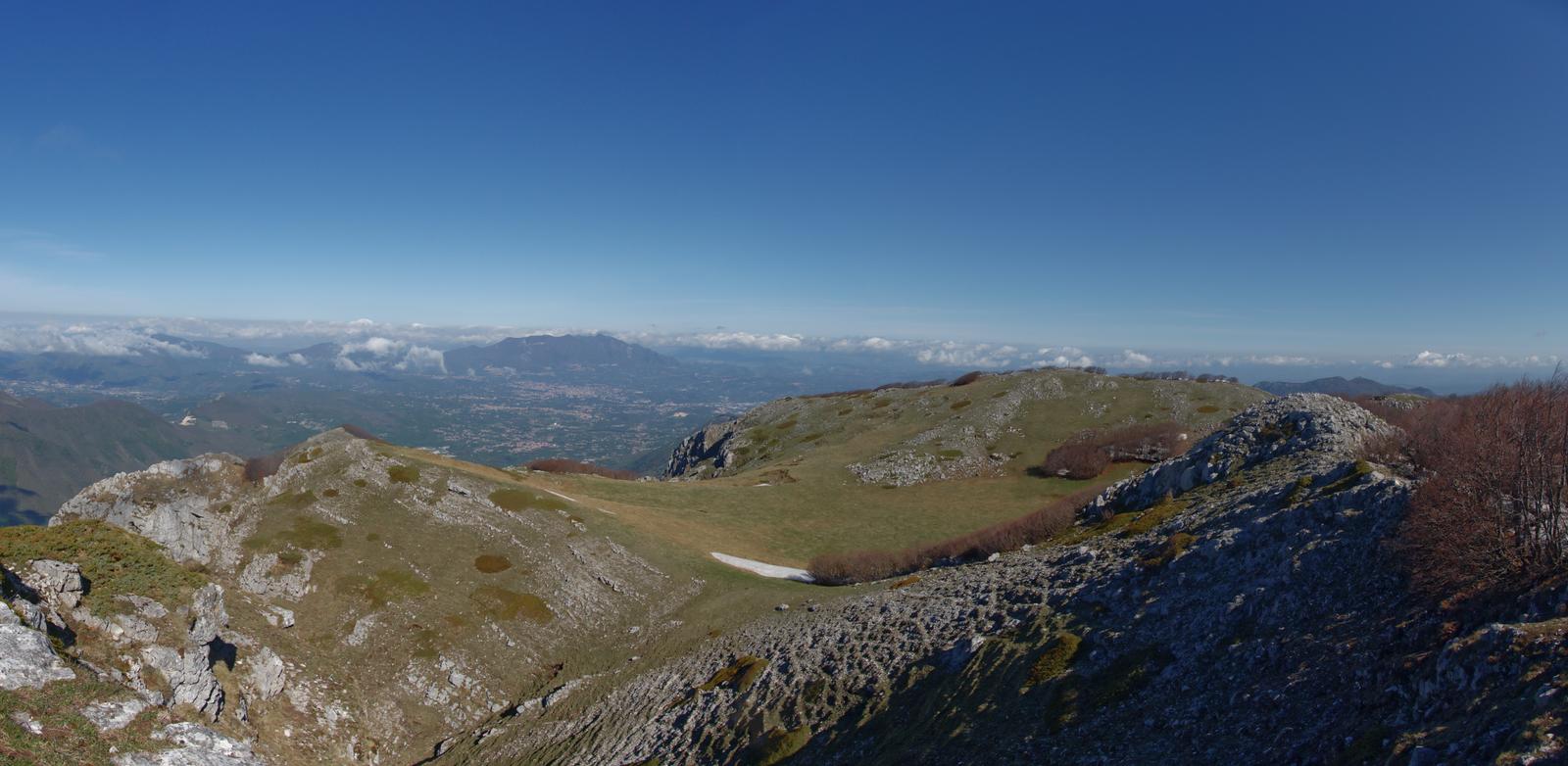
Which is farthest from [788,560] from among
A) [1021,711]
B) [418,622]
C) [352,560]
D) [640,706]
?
[1021,711]

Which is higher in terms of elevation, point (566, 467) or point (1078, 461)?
point (1078, 461)

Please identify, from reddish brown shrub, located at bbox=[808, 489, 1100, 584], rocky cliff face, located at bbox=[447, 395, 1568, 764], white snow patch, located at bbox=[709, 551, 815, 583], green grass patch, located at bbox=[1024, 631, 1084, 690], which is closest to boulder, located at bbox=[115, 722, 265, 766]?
rocky cliff face, located at bbox=[447, 395, 1568, 764]

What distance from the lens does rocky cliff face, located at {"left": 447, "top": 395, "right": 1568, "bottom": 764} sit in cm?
1648

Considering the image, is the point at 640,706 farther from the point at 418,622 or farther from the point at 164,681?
the point at 164,681

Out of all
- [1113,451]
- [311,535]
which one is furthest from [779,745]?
[1113,451]

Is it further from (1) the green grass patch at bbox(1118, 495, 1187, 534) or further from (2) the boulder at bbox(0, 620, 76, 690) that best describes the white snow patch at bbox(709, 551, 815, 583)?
(2) the boulder at bbox(0, 620, 76, 690)

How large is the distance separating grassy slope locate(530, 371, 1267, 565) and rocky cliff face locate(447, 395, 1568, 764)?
2776 centimetres

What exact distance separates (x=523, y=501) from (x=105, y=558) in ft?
99.7

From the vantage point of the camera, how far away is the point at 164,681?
1146 inches

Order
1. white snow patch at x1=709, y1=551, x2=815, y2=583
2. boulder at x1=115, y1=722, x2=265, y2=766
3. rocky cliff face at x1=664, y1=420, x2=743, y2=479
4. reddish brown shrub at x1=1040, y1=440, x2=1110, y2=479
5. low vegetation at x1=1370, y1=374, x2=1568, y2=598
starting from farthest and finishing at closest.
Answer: rocky cliff face at x1=664, y1=420, x2=743, y2=479, reddish brown shrub at x1=1040, y1=440, x2=1110, y2=479, white snow patch at x1=709, y1=551, x2=815, y2=583, boulder at x1=115, y1=722, x2=265, y2=766, low vegetation at x1=1370, y1=374, x2=1568, y2=598

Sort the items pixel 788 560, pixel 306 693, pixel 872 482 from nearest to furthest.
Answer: pixel 306 693
pixel 788 560
pixel 872 482

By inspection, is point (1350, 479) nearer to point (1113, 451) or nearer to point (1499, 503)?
point (1499, 503)

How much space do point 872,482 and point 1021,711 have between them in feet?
241

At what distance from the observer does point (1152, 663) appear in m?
24.1
